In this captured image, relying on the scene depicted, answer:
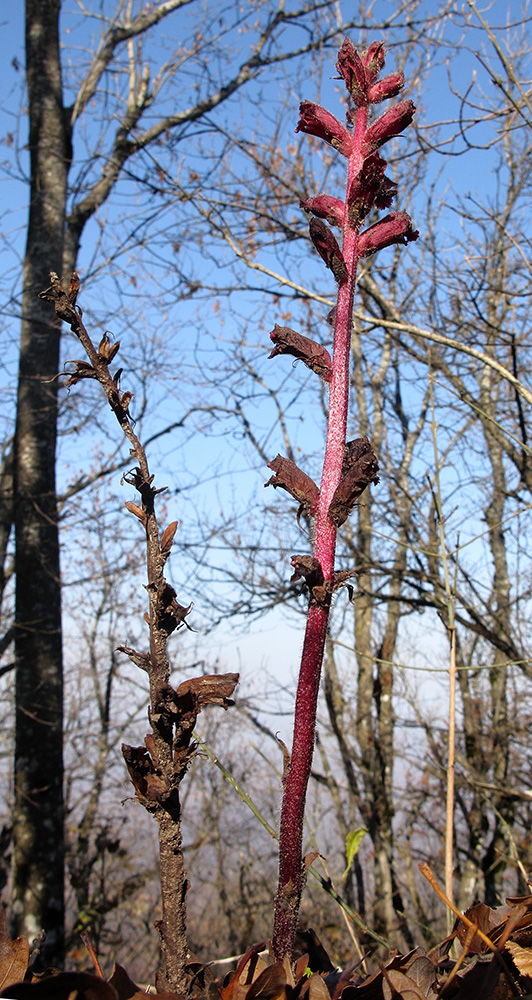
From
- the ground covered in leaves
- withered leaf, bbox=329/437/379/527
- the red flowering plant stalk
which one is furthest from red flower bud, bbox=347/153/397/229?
the ground covered in leaves

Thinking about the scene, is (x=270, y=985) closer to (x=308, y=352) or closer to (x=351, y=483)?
(x=351, y=483)

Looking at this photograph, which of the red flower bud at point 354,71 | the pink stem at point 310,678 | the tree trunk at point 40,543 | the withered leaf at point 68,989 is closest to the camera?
the withered leaf at point 68,989

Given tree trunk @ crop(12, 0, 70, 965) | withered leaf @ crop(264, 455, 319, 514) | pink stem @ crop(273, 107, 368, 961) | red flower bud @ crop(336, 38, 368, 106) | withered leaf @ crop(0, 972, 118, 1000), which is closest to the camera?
withered leaf @ crop(0, 972, 118, 1000)

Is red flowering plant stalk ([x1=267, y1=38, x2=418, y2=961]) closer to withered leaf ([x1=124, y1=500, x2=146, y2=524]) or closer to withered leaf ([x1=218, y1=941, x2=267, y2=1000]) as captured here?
withered leaf ([x1=218, y1=941, x2=267, y2=1000])

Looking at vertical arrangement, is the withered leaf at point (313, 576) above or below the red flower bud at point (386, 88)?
below

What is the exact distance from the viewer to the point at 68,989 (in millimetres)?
548

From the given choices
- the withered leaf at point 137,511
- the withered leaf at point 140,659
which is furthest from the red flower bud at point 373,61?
the withered leaf at point 140,659

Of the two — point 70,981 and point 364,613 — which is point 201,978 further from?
point 364,613

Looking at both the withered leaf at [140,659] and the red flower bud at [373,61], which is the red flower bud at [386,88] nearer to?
the red flower bud at [373,61]

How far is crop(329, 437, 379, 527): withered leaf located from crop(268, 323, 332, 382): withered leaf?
0.11 metres

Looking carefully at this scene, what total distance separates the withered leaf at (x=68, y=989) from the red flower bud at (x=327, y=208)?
31.5 inches

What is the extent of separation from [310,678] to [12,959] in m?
0.37

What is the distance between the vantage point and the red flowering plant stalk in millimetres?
678

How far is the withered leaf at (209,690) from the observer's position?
0.68 metres
